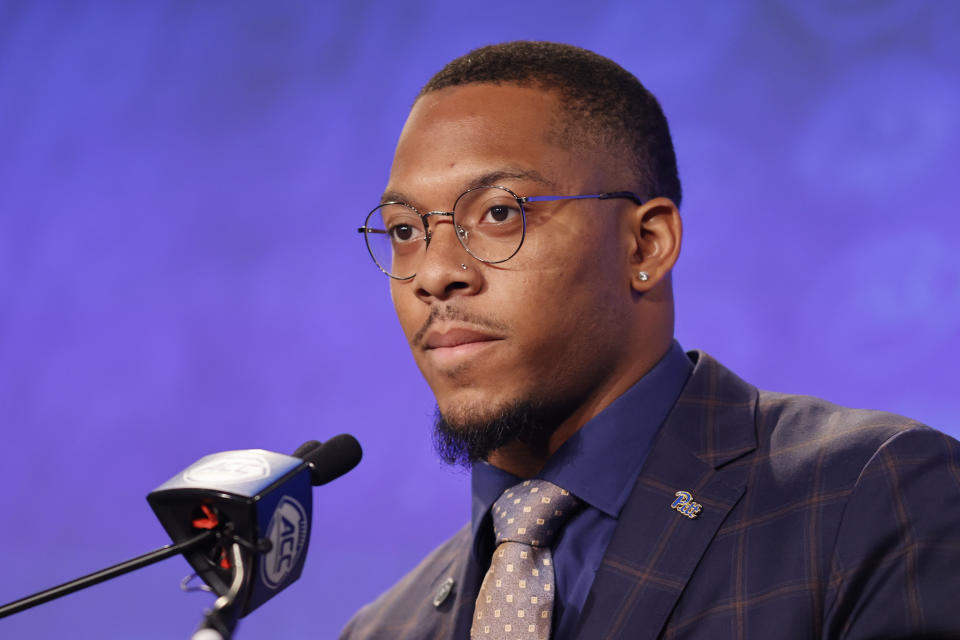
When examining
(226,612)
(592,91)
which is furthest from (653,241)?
(226,612)

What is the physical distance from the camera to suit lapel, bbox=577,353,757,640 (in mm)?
1646

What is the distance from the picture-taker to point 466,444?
6.27 feet

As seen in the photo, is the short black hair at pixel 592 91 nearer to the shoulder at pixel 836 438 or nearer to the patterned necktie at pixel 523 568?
the shoulder at pixel 836 438

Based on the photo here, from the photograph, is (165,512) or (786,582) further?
(786,582)

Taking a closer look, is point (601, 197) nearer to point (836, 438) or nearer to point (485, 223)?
point (485, 223)

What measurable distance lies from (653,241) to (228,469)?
1047 millimetres

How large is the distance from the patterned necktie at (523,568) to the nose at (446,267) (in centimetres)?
→ 41

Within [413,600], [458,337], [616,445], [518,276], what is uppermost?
[518,276]

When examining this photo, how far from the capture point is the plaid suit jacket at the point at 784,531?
1480 millimetres

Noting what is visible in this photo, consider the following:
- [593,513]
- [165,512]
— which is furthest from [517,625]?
[165,512]

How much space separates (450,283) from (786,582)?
2.51 feet

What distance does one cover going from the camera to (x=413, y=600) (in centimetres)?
231

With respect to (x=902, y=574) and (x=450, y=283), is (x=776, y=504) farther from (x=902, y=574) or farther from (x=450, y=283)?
(x=450, y=283)

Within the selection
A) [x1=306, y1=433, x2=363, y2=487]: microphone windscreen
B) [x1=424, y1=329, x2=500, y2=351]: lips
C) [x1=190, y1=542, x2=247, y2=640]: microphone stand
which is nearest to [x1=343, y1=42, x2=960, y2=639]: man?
[x1=424, y1=329, x2=500, y2=351]: lips
